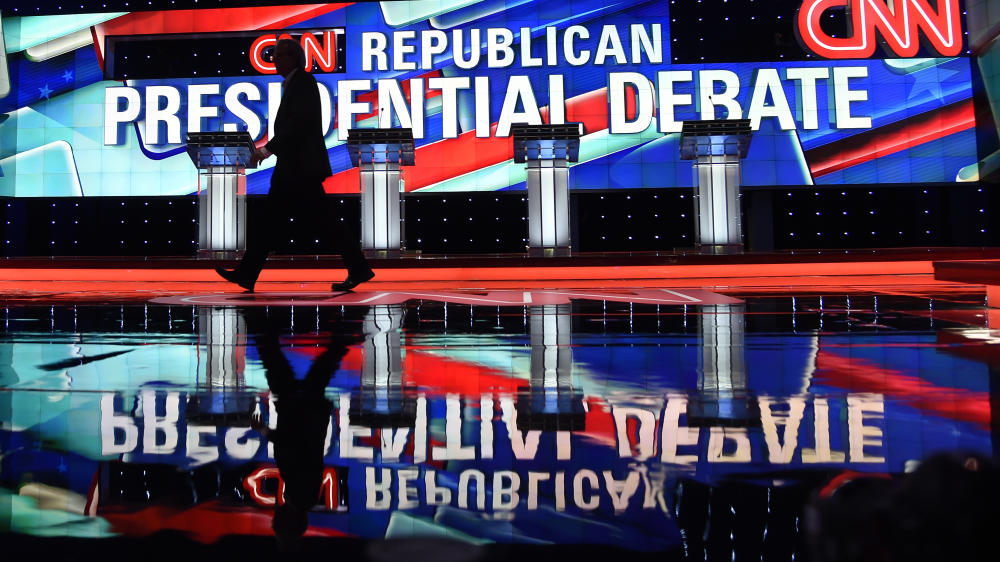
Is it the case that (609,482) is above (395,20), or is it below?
below

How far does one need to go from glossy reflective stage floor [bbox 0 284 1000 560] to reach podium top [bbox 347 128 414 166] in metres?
5.61

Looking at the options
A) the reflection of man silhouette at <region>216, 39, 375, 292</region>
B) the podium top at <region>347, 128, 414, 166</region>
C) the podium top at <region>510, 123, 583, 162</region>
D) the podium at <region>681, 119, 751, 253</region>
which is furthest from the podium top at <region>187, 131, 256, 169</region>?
the podium at <region>681, 119, 751, 253</region>

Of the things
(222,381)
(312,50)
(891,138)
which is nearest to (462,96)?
(312,50)

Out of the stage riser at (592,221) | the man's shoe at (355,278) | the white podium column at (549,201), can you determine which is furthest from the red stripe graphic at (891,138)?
the man's shoe at (355,278)

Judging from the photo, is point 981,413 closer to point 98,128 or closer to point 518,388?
point 518,388

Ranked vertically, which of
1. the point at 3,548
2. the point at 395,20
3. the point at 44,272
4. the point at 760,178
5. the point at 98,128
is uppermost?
the point at 395,20

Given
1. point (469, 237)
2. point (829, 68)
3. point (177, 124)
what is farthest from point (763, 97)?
point (177, 124)

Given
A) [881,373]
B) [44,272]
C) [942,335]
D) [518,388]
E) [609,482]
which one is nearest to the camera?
[609,482]

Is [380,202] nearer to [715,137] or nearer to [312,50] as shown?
[715,137]

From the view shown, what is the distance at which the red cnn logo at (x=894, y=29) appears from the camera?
35.1 feet

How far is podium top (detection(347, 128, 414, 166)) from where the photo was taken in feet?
25.3

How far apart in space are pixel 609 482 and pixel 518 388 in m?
0.61

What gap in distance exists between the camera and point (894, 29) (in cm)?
1076

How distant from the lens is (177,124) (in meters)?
11.0
